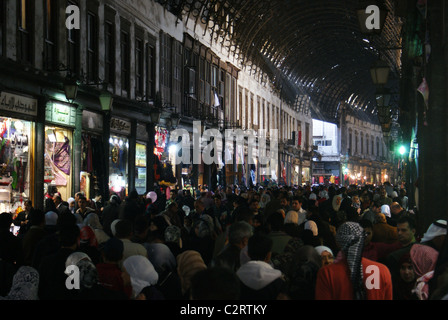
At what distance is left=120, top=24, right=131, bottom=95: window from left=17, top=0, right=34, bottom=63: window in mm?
7210

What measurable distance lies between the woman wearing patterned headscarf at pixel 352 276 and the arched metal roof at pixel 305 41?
66.8 ft

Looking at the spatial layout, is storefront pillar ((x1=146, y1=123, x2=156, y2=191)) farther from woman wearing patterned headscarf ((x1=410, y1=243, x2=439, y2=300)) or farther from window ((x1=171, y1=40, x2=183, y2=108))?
woman wearing patterned headscarf ((x1=410, y1=243, x2=439, y2=300))

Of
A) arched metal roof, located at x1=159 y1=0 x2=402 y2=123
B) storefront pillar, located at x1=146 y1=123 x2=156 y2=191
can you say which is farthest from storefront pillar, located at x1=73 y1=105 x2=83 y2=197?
arched metal roof, located at x1=159 y1=0 x2=402 y2=123

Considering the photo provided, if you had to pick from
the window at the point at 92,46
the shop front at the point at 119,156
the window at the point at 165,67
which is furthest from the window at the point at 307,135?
the window at the point at 92,46

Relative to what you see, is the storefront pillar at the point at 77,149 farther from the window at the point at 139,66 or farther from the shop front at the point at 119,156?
the window at the point at 139,66

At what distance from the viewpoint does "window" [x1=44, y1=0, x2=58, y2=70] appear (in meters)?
18.5

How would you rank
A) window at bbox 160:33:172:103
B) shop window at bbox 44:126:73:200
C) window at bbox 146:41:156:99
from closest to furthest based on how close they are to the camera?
shop window at bbox 44:126:73:200, window at bbox 146:41:156:99, window at bbox 160:33:172:103

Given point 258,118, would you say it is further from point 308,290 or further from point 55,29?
point 308,290

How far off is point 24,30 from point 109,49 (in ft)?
21.4

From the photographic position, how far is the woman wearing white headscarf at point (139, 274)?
6.06 metres

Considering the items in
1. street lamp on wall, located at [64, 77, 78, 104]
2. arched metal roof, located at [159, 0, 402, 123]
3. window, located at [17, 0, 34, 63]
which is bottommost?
street lamp on wall, located at [64, 77, 78, 104]

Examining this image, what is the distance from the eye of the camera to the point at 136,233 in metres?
8.35

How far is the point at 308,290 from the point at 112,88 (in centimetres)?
1854
